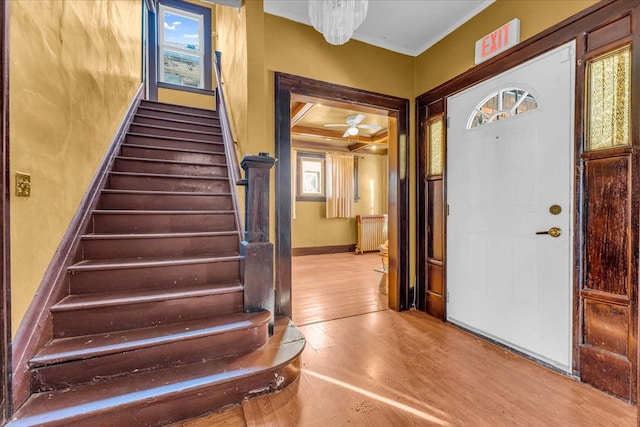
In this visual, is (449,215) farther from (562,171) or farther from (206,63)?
(206,63)

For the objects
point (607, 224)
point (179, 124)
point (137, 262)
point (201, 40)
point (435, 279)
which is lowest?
point (435, 279)

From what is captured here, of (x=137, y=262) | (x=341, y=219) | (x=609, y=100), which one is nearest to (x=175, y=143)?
(x=137, y=262)

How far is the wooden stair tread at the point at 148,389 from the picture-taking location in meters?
1.15

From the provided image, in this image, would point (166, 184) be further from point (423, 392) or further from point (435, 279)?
point (435, 279)

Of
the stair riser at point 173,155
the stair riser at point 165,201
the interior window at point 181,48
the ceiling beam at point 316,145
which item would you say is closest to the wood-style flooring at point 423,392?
the stair riser at point 165,201

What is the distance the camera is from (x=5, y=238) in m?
1.12

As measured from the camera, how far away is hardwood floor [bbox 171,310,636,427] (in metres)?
1.40

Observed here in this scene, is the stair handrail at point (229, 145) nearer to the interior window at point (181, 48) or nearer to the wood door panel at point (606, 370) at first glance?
the interior window at point (181, 48)

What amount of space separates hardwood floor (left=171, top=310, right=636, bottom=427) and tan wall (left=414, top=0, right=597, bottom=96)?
2.31 m

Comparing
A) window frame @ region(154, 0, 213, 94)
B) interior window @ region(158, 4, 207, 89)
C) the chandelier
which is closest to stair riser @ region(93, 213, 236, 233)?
the chandelier

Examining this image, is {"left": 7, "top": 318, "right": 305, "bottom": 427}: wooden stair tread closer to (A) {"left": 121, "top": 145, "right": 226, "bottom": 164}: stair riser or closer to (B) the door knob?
(B) the door knob

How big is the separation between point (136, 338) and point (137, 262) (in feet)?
1.70

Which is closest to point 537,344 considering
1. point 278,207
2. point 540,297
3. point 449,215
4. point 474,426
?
point 540,297

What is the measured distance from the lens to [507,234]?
2.13 m
